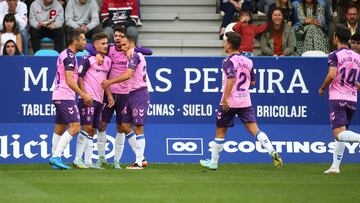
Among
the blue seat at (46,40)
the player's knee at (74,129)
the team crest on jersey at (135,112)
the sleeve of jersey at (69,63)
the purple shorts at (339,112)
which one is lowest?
the player's knee at (74,129)

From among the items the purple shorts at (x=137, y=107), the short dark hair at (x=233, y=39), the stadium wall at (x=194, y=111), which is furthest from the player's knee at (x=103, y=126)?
the short dark hair at (x=233, y=39)

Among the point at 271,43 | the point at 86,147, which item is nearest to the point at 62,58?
the point at 86,147

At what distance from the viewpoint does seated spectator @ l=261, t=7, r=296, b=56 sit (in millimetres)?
22078

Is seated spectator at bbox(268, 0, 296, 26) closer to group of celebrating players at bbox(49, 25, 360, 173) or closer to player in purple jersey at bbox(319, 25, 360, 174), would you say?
group of celebrating players at bbox(49, 25, 360, 173)

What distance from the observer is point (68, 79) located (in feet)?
56.5

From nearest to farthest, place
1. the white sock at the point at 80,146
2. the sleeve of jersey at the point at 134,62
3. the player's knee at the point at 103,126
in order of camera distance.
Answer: the sleeve of jersey at the point at 134,62, the white sock at the point at 80,146, the player's knee at the point at 103,126

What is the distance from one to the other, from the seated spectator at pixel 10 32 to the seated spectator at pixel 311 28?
601 cm

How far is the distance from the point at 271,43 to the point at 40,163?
567 centimetres

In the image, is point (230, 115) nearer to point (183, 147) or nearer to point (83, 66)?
point (83, 66)

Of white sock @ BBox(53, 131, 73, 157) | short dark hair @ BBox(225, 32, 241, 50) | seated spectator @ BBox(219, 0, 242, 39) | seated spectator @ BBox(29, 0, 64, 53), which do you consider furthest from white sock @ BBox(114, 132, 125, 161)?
seated spectator @ BBox(219, 0, 242, 39)

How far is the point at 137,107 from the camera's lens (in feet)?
58.7

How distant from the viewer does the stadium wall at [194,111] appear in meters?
19.9

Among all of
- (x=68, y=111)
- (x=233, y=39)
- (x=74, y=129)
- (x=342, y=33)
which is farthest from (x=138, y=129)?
(x=342, y=33)

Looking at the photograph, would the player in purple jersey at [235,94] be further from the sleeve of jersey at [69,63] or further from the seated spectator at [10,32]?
the seated spectator at [10,32]
